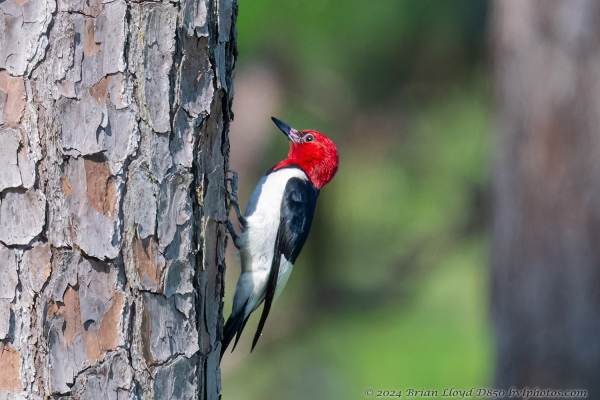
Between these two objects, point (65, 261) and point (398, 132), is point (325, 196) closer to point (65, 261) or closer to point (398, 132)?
point (398, 132)

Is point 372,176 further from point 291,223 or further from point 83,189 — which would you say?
point 83,189

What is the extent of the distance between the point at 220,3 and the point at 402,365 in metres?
3.42

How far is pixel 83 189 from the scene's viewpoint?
1600mm

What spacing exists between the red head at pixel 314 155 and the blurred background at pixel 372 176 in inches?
63.4

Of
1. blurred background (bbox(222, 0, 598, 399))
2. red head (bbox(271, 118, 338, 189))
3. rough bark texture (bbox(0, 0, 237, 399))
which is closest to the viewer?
rough bark texture (bbox(0, 0, 237, 399))

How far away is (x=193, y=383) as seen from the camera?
178cm

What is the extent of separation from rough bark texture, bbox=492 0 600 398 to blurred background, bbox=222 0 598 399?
1116 mm

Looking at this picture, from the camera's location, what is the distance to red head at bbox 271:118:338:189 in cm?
325

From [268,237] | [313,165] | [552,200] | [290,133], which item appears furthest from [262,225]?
[552,200]

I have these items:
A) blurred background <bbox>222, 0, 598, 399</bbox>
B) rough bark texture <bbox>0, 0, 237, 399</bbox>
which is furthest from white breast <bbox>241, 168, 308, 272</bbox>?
blurred background <bbox>222, 0, 598, 399</bbox>

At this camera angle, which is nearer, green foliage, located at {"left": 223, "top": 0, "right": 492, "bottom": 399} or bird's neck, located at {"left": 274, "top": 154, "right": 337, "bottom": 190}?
bird's neck, located at {"left": 274, "top": 154, "right": 337, "bottom": 190}

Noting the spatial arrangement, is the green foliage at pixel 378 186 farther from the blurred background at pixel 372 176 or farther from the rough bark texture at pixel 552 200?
the rough bark texture at pixel 552 200

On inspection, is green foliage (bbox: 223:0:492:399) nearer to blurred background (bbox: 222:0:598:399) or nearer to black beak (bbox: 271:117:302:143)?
blurred background (bbox: 222:0:598:399)

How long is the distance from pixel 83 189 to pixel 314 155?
1.77 metres
